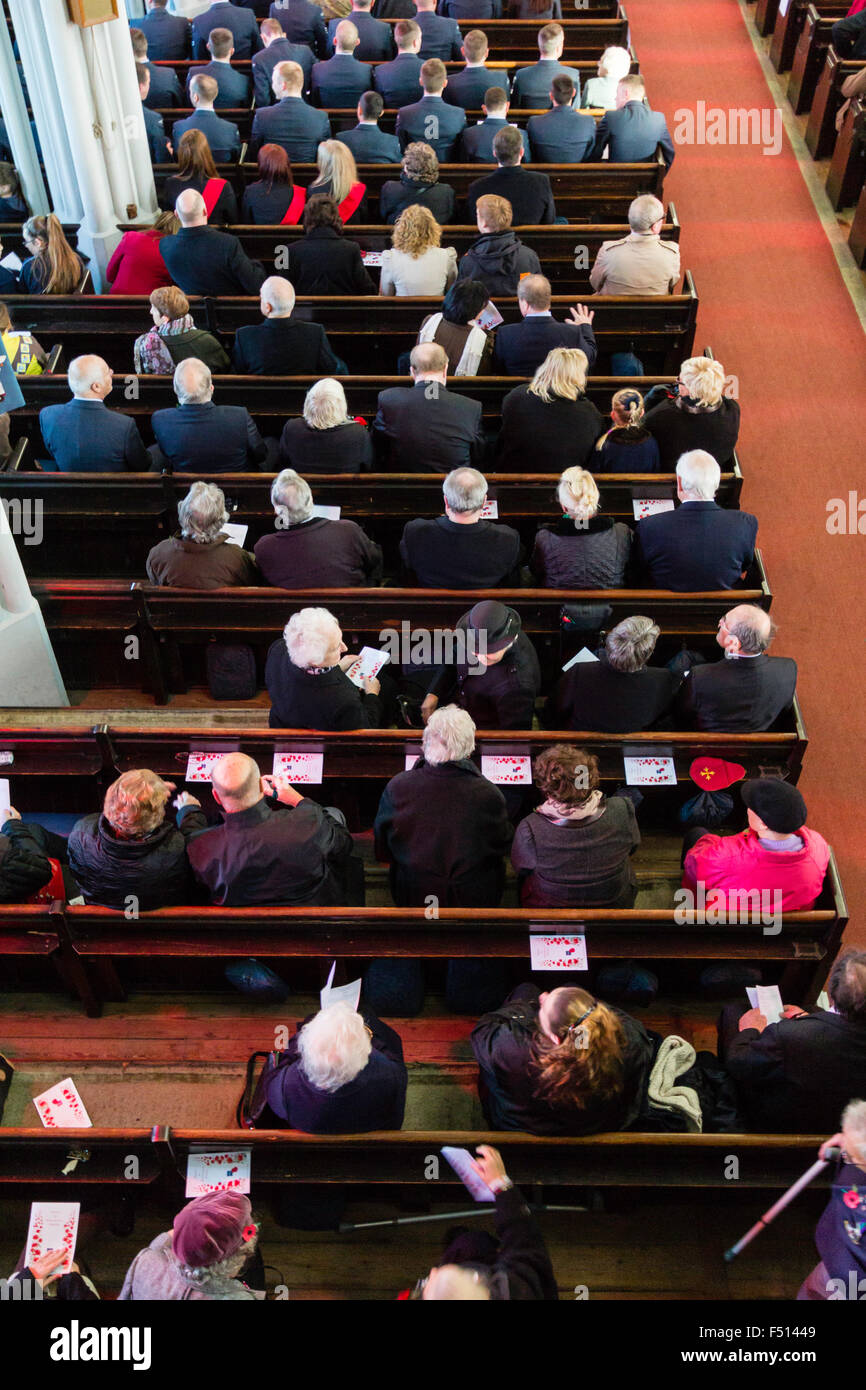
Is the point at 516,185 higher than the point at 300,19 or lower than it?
lower

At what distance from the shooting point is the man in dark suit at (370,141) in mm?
7301

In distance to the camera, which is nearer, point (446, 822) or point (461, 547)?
point (446, 822)

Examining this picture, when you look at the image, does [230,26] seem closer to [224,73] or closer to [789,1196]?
[224,73]

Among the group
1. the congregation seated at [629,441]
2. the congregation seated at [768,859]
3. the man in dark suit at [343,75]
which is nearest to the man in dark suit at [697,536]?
the congregation seated at [629,441]

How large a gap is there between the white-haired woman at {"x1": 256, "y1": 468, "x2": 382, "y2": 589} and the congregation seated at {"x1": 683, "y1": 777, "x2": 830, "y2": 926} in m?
1.85

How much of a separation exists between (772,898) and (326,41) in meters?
7.58

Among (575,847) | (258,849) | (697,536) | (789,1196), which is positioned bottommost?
(789,1196)

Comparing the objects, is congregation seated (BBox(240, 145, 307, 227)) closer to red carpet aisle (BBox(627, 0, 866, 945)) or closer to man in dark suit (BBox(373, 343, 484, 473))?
man in dark suit (BBox(373, 343, 484, 473))

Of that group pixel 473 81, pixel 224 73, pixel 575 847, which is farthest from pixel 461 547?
pixel 224 73

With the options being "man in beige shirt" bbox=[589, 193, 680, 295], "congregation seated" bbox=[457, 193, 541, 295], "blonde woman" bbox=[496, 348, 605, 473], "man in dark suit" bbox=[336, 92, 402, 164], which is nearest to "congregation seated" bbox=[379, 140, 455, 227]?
"man in dark suit" bbox=[336, 92, 402, 164]

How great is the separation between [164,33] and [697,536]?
637 cm

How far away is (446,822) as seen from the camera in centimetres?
388

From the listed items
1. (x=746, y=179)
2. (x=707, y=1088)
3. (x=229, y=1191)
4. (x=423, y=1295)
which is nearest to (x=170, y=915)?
(x=229, y=1191)

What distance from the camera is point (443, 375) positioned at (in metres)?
5.43
